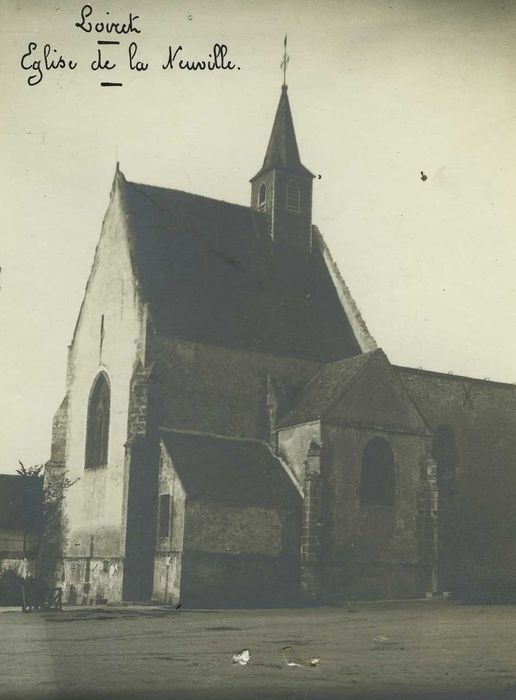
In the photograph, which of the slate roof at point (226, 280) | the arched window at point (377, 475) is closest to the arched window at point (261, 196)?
the slate roof at point (226, 280)

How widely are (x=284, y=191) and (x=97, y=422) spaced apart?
11.7 meters

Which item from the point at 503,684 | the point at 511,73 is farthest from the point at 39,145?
the point at 503,684

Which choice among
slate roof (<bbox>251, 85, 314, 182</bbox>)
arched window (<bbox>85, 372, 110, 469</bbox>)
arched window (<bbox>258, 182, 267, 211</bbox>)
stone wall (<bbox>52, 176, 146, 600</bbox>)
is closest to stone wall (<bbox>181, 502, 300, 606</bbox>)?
stone wall (<bbox>52, 176, 146, 600</bbox>)

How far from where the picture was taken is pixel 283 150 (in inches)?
1435

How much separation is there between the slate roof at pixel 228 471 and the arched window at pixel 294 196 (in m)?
10.2

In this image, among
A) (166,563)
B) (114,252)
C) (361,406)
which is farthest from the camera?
(114,252)

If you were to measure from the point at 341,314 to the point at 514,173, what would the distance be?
19.8 metres

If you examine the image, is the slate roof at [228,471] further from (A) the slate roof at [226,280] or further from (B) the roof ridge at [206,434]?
A: (A) the slate roof at [226,280]

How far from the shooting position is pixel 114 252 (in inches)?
1266

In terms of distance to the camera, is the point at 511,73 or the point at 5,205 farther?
the point at 5,205

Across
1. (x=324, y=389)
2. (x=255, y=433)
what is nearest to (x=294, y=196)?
(x=324, y=389)

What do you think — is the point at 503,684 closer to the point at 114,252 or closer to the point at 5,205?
the point at 5,205

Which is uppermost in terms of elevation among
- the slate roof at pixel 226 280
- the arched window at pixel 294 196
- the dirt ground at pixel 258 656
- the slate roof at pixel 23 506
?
the arched window at pixel 294 196

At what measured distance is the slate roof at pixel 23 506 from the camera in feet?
126
